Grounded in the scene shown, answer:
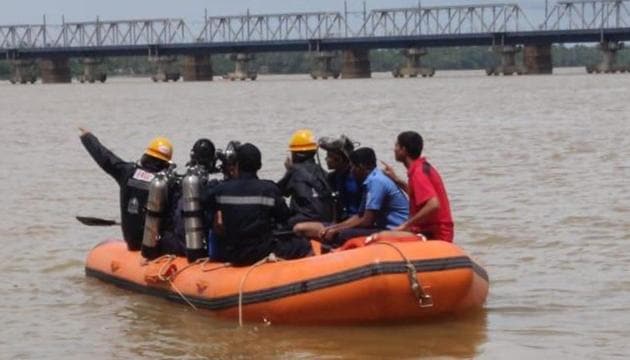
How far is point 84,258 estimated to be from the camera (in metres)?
18.9

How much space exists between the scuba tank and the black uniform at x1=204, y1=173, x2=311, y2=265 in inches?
44.8

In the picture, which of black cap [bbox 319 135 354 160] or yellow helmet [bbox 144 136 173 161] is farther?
yellow helmet [bbox 144 136 173 161]

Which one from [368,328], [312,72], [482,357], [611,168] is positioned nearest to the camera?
[482,357]

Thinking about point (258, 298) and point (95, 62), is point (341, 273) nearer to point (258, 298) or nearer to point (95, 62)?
point (258, 298)

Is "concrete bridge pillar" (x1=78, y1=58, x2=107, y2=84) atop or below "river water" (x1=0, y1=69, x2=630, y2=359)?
below

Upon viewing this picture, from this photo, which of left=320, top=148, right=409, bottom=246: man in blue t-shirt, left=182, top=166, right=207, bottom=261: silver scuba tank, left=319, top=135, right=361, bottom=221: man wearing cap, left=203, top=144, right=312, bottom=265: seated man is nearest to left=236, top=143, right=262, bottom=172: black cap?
left=203, top=144, right=312, bottom=265: seated man

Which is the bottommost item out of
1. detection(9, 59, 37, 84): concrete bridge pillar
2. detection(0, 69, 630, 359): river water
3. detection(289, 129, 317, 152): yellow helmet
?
detection(9, 59, 37, 84): concrete bridge pillar

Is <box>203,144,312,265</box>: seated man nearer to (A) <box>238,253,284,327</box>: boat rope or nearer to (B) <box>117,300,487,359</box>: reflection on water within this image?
(A) <box>238,253,284,327</box>: boat rope

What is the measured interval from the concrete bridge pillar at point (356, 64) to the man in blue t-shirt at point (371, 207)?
487ft

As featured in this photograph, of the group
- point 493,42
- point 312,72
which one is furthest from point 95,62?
point 493,42

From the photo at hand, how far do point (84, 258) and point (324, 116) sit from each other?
40.8 metres

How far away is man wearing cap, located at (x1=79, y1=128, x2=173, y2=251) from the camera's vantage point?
49.7 feet

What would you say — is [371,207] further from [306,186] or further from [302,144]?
[302,144]

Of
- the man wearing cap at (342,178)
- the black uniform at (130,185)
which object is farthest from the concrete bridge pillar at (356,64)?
the man wearing cap at (342,178)
